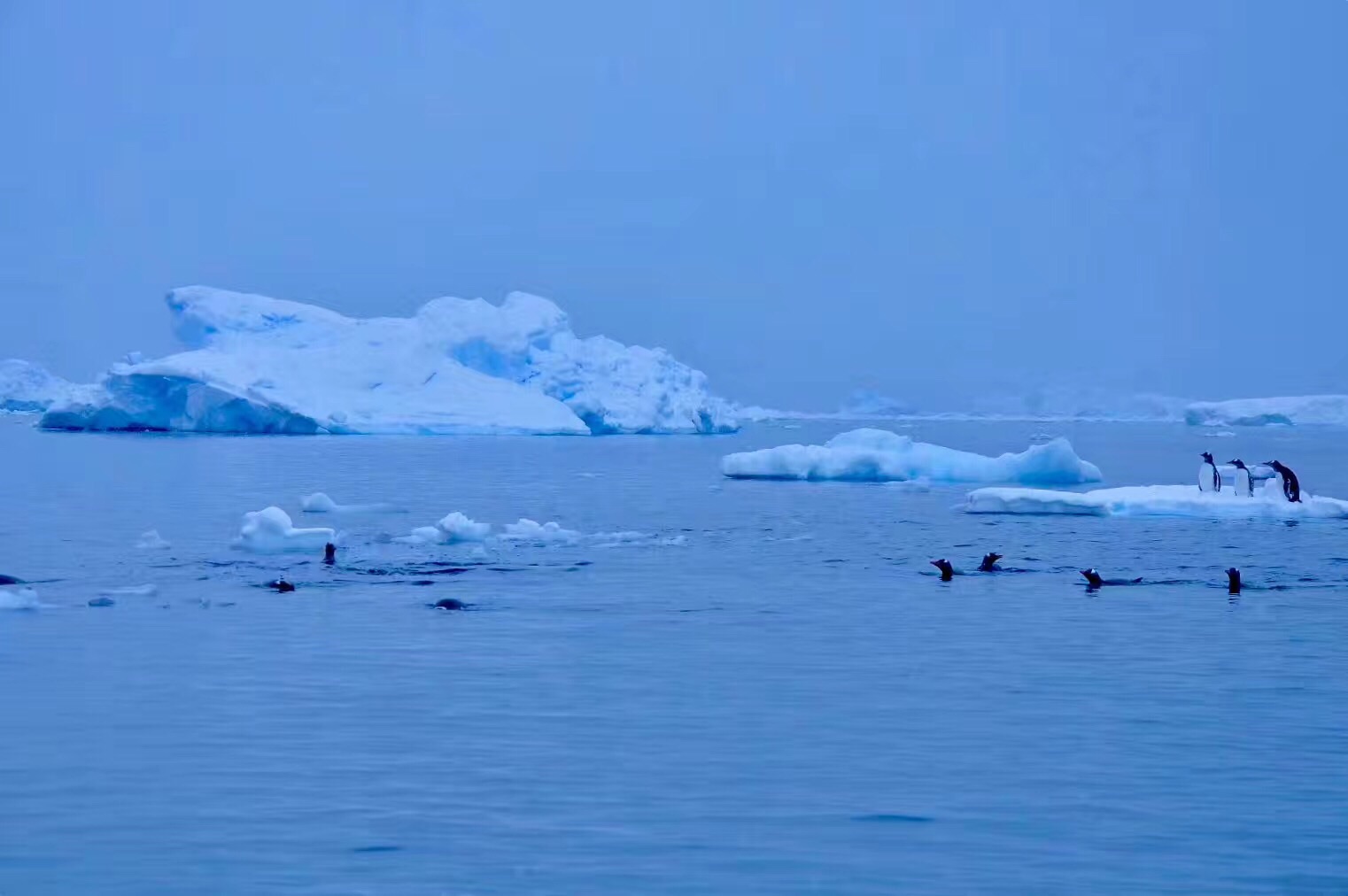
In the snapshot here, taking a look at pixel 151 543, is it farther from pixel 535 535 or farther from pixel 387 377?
pixel 387 377

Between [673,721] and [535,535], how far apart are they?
1205 centimetres

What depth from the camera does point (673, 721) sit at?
10.8 m

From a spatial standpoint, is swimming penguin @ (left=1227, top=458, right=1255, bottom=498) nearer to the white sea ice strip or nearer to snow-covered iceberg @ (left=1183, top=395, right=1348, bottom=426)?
the white sea ice strip

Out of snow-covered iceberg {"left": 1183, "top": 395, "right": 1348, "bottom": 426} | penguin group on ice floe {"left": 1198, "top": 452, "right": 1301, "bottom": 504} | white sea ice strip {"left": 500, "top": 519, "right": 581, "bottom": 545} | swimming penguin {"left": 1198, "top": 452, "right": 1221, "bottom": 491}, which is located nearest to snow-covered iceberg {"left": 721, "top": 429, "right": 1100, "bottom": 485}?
swimming penguin {"left": 1198, "top": 452, "right": 1221, "bottom": 491}

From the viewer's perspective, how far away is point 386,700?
449 inches

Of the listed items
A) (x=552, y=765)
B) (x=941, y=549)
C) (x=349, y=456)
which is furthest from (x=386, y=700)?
(x=349, y=456)

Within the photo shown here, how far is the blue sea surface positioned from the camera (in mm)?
7652

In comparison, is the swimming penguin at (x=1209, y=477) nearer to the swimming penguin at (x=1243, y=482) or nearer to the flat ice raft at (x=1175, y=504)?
the flat ice raft at (x=1175, y=504)

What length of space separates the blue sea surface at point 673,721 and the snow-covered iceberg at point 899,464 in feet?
41.8

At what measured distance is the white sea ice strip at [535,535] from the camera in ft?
74.2

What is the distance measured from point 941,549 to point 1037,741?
1279cm

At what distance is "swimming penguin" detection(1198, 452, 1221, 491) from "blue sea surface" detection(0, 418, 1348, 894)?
16.3 ft

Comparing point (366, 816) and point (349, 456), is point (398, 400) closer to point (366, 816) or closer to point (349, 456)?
point (349, 456)

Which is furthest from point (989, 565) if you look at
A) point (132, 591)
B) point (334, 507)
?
point (334, 507)
